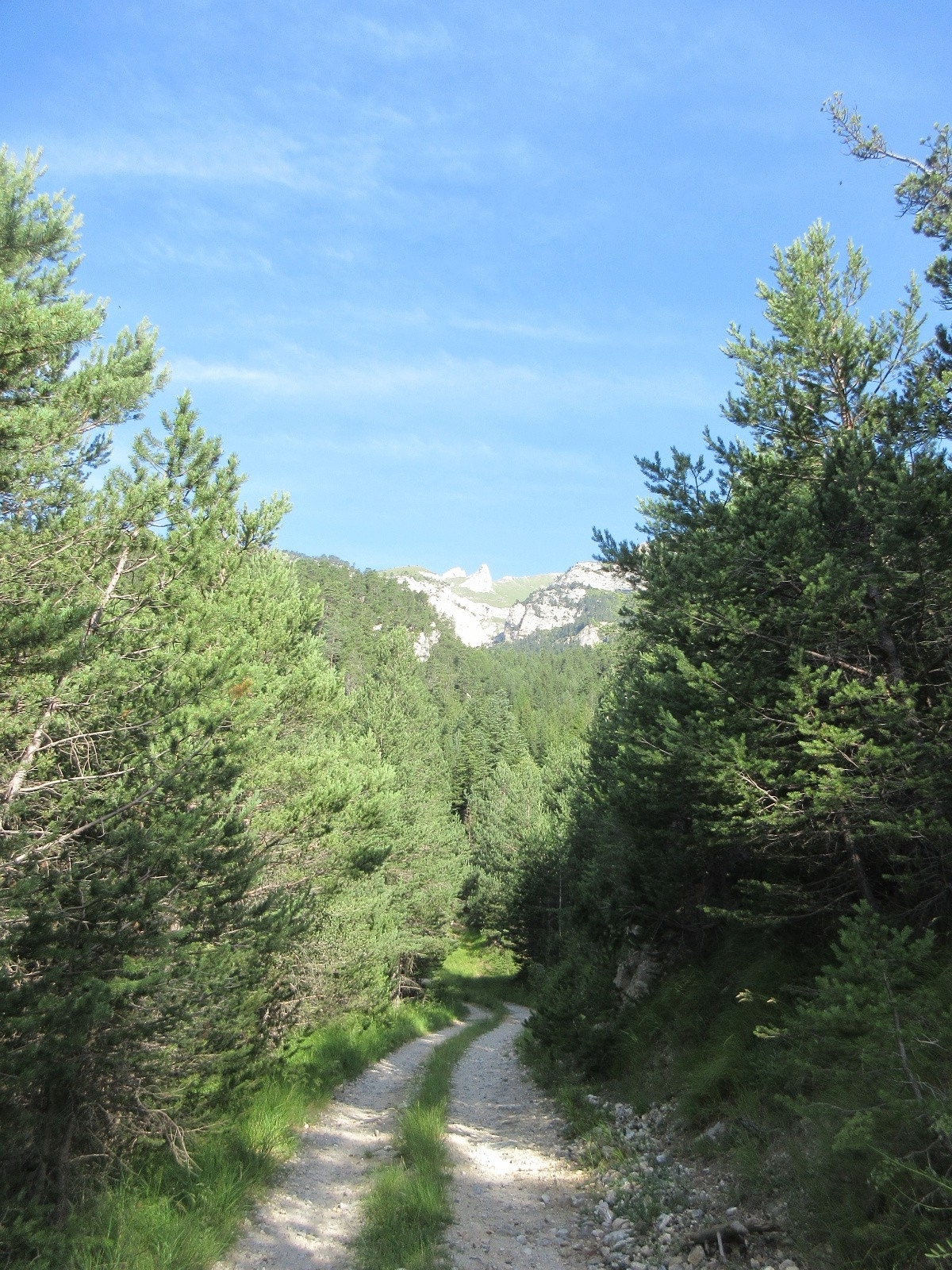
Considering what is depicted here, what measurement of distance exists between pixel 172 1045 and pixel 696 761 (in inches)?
267

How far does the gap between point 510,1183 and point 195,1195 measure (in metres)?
4.01

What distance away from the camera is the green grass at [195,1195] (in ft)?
21.0

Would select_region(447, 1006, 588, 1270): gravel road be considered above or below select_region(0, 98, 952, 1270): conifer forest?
below

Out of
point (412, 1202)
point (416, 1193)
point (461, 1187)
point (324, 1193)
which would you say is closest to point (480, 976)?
point (461, 1187)

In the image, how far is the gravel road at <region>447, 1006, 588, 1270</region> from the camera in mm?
7289

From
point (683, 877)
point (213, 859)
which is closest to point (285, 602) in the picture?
point (213, 859)

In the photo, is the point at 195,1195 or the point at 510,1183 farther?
the point at 510,1183

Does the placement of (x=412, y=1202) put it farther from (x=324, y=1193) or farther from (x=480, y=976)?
(x=480, y=976)

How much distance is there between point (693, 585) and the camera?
9.38 m

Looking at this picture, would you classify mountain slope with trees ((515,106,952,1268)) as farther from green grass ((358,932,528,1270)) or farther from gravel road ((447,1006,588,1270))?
green grass ((358,932,528,1270))

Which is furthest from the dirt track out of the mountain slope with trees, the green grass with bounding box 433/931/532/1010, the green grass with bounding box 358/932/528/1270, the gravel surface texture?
the green grass with bounding box 433/931/532/1010

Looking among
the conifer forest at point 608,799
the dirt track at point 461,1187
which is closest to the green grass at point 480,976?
the dirt track at point 461,1187

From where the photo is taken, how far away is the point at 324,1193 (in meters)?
8.84

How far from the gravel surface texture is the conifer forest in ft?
1.21
